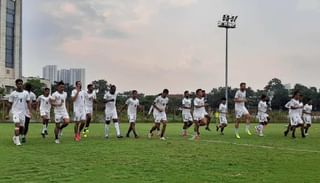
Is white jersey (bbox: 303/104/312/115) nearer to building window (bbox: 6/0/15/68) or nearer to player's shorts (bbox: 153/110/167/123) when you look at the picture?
player's shorts (bbox: 153/110/167/123)

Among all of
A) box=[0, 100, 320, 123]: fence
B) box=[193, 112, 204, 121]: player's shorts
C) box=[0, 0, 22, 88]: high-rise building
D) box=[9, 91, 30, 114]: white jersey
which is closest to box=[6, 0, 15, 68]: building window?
box=[0, 0, 22, 88]: high-rise building

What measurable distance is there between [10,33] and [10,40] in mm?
1510

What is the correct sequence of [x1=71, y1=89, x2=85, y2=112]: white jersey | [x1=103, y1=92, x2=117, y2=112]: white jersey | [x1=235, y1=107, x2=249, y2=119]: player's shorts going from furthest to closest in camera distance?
[x1=235, y1=107, x2=249, y2=119]: player's shorts, [x1=103, y1=92, x2=117, y2=112]: white jersey, [x1=71, y1=89, x2=85, y2=112]: white jersey

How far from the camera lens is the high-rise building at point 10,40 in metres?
108

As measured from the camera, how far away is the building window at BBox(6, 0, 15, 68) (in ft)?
364

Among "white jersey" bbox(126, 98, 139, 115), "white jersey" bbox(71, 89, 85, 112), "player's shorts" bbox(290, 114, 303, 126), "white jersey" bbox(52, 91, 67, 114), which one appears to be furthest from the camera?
"player's shorts" bbox(290, 114, 303, 126)

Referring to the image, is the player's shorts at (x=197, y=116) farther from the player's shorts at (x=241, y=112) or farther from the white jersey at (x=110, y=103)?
the white jersey at (x=110, y=103)

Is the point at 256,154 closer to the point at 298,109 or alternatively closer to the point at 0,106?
the point at 298,109

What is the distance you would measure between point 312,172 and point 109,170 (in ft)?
15.2

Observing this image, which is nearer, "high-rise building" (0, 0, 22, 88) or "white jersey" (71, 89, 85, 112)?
"white jersey" (71, 89, 85, 112)

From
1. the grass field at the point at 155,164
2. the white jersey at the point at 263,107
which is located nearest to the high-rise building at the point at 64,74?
the white jersey at the point at 263,107

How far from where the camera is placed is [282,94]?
3930 inches

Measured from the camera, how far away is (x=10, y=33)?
367ft

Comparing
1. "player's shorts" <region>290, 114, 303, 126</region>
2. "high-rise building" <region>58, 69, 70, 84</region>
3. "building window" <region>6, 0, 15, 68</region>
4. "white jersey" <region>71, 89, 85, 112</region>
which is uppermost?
"building window" <region>6, 0, 15, 68</region>
